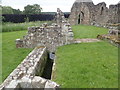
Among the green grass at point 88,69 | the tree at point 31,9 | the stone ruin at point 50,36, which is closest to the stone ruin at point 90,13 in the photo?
the stone ruin at point 50,36

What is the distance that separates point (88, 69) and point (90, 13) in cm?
2055

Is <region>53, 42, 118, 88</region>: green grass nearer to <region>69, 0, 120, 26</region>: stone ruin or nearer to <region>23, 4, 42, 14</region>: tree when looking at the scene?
<region>69, 0, 120, 26</region>: stone ruin

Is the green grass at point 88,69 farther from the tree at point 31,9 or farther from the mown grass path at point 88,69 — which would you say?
the tree at point 31,9

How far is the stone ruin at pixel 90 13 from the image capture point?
79.9 feet

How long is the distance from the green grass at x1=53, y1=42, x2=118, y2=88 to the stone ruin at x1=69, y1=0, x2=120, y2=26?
56.2ft

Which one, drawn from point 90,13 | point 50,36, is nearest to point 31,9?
point 90,13

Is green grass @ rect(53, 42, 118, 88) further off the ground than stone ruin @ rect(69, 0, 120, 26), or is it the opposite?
stone ruin @ rect(69, 0, 120, 26)

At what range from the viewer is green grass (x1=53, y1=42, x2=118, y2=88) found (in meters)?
4.80

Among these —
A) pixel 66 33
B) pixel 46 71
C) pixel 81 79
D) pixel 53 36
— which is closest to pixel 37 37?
pixel 53 36

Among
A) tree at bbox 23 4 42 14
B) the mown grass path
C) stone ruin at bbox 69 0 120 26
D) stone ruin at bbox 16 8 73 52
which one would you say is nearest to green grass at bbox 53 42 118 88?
the mown grass path

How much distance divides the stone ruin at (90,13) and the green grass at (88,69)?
17.1m

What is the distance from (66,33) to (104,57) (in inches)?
135

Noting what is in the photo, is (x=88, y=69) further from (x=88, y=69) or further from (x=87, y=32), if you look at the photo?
(x=87, y=32)

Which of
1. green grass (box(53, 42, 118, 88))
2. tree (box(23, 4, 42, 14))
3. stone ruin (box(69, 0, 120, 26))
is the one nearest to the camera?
green grass (box(53, 42, 118, 88))
